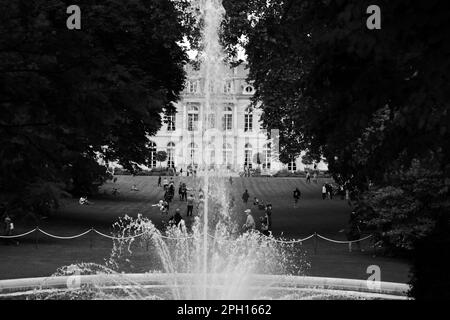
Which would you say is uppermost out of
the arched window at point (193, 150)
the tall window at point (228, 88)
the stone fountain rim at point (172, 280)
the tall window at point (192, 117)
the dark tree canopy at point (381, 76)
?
the tall window at point (228, 88)

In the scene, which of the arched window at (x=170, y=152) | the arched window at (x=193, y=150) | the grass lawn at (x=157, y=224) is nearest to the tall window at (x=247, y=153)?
the arched window at (x=193, y=150)

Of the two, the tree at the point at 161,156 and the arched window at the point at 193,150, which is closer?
the tree at the point at 161,156

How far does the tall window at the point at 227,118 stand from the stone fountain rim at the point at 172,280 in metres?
96.8

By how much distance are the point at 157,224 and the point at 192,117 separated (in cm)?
7910

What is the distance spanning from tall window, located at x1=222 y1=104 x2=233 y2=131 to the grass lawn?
48.2 metres

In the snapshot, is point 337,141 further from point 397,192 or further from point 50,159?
point 397,192

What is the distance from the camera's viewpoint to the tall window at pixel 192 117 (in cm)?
11201

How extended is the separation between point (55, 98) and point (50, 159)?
1208mm

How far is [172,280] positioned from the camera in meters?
17.1

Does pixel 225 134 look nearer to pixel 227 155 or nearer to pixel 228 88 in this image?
pixel 227 155

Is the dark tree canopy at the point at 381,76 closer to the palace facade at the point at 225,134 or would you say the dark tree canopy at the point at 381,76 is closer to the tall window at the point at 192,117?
the palace facade at the point at 225,134

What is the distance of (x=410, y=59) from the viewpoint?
9.88 metres

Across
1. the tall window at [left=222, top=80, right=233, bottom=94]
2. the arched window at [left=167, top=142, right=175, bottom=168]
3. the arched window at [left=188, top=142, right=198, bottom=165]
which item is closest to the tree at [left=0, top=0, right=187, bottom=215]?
the arched window at [left=188, top=142, right=198, bottom=165]
